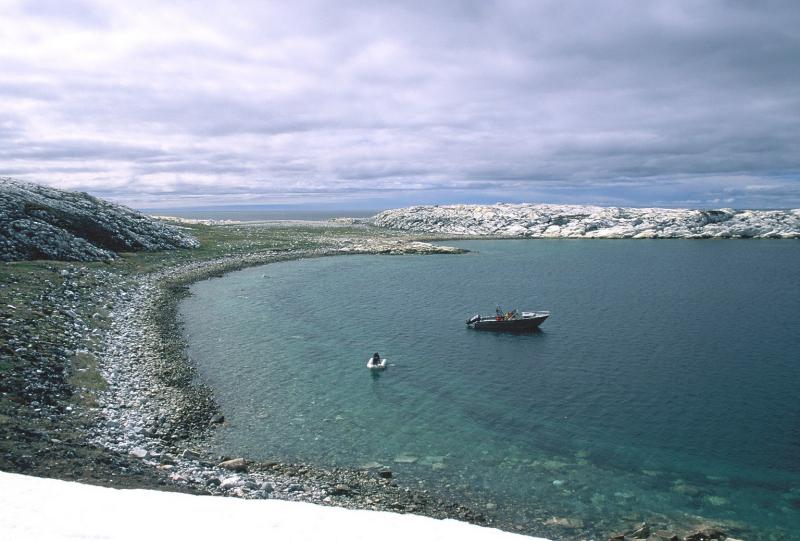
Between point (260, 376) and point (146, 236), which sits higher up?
point (146, 236)

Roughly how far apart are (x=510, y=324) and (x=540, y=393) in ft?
58.3

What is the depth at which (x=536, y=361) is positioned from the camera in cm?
4131

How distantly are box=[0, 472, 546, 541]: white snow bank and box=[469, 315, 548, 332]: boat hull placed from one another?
3718 centimetres

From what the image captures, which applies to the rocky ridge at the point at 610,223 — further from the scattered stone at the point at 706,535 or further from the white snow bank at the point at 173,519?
the white snow bank at the point at 173,519

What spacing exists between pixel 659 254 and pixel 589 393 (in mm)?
100425

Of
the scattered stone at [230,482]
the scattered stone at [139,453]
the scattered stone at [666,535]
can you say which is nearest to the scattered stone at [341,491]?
the scattered stone at [230,482]

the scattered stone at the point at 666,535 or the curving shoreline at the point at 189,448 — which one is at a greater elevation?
the curving shoreline at the point at 189,448

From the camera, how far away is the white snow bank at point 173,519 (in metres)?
12.2

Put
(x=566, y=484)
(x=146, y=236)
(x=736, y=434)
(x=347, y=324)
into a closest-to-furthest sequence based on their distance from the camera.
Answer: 1. (x=566, y=484)
2. (x=736, y=434)
3. (x=347, y=324)
4. (x=146, y=236)

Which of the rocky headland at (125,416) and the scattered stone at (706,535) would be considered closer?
the scattered stone at (706,535)

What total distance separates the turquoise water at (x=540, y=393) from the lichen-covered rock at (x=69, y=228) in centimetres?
1931

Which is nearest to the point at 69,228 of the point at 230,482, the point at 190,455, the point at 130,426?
the point at 130,426

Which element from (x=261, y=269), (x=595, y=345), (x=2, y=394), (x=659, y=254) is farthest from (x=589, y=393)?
(x=659, y=254)

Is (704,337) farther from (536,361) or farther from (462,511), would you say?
(462,511)
